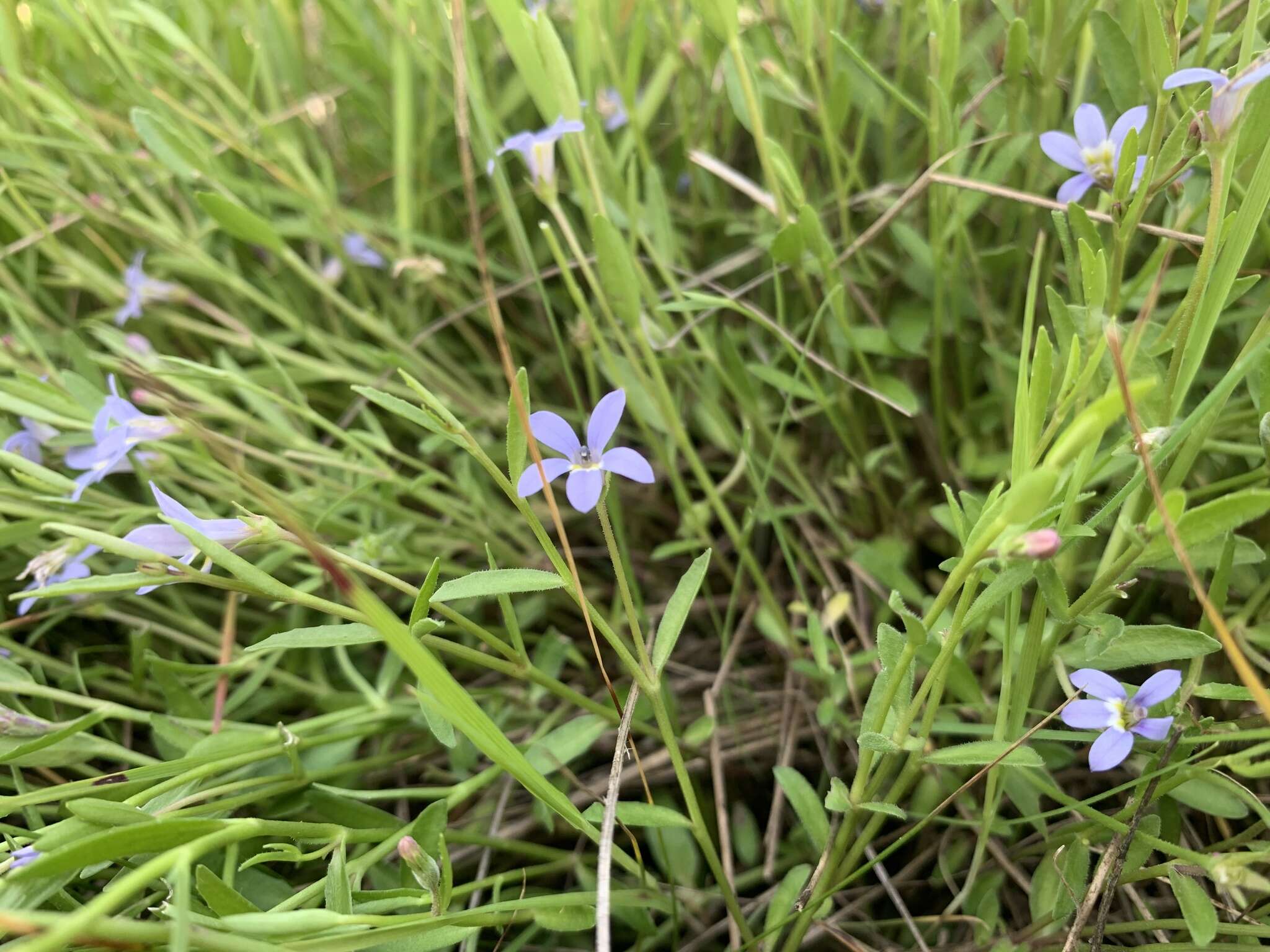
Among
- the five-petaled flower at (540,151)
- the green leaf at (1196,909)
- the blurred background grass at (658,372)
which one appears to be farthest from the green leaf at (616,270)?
the green leaf at (1196,909)

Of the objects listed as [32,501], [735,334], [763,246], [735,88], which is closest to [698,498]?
[735,334]

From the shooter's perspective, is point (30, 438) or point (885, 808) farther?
point (30, 438)

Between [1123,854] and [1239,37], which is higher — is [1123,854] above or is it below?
below

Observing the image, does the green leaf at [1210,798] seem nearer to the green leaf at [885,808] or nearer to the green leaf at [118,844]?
the green leaf at [885,808]

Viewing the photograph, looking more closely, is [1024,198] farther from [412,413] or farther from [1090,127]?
[412,413]

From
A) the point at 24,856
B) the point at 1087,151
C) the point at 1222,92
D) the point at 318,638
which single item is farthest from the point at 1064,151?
the point at 24,856

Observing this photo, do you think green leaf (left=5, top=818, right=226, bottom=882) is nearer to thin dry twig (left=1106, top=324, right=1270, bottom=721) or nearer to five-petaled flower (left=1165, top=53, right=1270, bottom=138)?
thin dry twig (left=1106, top=324, right=1270, bottom=721)

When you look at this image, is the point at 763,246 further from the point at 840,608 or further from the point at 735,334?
the point at 840,608
